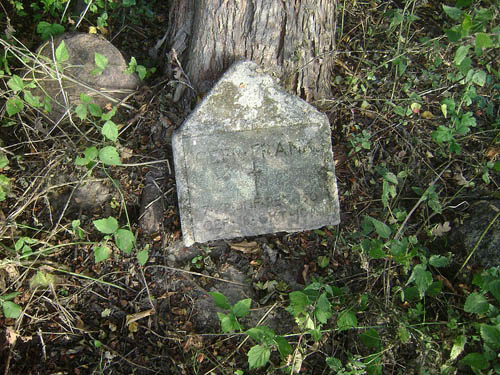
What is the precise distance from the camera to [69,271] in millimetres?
2369

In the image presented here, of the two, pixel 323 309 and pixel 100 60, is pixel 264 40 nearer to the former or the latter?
pixel 100 60

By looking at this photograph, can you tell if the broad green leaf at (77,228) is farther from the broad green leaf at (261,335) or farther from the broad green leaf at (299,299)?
the broad green leaf at (299,299)

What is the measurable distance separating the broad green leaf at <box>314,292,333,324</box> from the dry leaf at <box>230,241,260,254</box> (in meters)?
0.52

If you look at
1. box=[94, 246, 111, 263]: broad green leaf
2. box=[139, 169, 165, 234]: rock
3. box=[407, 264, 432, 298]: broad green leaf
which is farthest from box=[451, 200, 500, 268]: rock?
box=[94, 246, 111, 263]: broad green leaf

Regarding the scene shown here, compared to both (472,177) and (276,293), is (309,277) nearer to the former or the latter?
(276,293)

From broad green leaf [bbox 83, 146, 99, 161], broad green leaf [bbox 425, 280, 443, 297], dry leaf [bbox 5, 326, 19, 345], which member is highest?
broad green leaf [bbox 83, 146, 99, 161]

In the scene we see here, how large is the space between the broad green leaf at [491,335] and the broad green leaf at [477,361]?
79 mm

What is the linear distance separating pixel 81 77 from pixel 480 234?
2.59 meters

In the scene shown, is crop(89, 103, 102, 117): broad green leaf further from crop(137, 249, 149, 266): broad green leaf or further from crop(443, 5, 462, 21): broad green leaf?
crop(443, 5, 462, 21): broad green leaf

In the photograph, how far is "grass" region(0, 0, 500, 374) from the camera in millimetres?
2105

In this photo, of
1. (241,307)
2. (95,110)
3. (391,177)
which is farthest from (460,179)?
(95,110)

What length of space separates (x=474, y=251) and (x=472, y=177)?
0.50 m

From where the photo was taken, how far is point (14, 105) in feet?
7.84

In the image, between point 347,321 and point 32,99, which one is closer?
point 347,321
